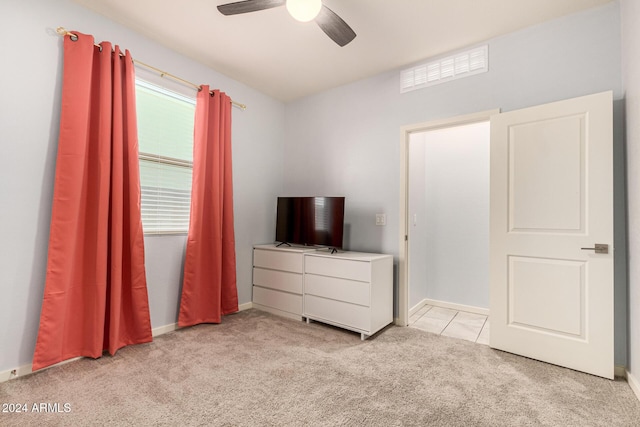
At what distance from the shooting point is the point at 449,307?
376cm

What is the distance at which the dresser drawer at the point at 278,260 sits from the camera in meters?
3.17

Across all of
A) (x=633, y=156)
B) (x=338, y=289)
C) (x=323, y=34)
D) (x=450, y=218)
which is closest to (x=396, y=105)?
(x=323, y=34)

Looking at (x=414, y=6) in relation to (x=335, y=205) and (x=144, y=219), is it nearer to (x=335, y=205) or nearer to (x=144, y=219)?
(x=335, y=205)

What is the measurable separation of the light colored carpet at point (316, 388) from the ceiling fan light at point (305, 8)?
237 cm

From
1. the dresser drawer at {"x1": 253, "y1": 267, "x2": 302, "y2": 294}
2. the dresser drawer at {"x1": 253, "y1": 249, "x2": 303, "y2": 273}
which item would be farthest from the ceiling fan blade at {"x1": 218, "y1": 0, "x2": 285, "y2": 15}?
the dresser drawer at {"x1": 253, "y1": 267, "x2": 302, "y2": 294}

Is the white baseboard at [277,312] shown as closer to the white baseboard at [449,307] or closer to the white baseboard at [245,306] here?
the white baseboard at [245,306]

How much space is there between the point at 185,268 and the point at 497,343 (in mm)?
2843

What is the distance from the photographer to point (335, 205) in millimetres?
3072

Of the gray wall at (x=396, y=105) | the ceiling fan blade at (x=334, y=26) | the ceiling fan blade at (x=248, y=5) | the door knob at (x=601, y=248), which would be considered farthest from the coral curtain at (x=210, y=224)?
the door knob at (x=601, y=248)

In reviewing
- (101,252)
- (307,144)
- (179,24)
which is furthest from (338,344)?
(179,24)

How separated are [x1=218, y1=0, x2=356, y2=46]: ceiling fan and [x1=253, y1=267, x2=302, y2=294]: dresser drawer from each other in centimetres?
226

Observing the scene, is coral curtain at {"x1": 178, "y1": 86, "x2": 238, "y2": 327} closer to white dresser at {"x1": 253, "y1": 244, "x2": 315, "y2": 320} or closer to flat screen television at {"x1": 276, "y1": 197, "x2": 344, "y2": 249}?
→ white dresser at {"x1": 253, "y1": 244, "x2": 315, "y2": 320}

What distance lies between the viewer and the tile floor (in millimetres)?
2818

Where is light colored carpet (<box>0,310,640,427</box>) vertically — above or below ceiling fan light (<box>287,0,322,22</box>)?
below
